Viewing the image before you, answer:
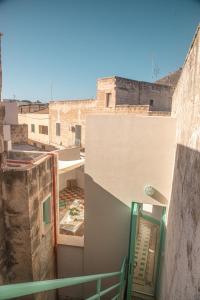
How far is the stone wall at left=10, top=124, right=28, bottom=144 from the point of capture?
13701 millimetres

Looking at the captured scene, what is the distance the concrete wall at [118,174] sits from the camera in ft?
17.2

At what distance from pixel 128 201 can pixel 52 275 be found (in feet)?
11.3

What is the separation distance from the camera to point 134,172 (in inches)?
216

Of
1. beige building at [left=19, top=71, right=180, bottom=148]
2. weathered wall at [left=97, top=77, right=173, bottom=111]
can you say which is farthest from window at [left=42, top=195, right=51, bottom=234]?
weathered wall at [left=97, top=77, right=173, bottom=111]

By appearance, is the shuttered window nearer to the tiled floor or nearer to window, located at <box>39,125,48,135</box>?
the tiled floor

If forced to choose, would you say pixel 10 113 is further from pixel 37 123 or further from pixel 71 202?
pixel 37 123

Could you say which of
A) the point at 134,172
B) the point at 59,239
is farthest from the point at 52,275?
the point at 134,172

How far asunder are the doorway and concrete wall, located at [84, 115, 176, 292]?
0.45 m

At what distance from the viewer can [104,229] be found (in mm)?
5980

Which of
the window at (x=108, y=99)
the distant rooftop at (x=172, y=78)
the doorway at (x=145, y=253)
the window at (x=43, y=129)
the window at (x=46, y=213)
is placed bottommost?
the doorway at (x=145, y=253)

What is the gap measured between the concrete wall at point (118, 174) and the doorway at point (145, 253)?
0.45 meters

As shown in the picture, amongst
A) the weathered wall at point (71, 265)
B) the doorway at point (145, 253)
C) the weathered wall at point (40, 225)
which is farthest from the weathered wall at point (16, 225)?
the doorway at point (145, 253)

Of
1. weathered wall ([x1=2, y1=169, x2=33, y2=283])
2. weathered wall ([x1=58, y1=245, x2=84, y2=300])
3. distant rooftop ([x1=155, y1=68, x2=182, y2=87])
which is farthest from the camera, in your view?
distant rooftop ([x1=155, y1=68, x2=182, y2=87])

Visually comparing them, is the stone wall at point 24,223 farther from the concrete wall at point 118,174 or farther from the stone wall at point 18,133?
the stone wall at point 18,133
